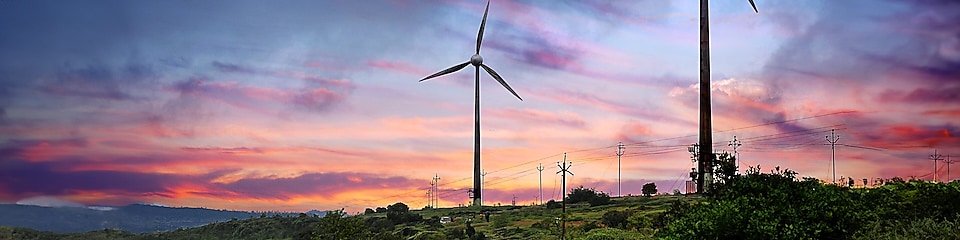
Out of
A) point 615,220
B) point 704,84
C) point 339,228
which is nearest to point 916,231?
point 704,84

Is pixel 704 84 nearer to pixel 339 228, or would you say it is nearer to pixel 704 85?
pixel 704 85

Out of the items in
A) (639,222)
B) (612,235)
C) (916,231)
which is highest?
(916,231)

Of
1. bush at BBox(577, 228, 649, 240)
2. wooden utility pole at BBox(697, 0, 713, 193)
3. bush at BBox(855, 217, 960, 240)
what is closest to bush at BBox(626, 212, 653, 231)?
bush at BBox(577, 228, 649, 240)

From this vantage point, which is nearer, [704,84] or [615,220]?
[704,84]

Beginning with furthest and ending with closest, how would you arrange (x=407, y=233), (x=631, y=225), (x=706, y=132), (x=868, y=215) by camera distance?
(x=407, y=233), (x=631, y=225), (x=706, y=132), (x=868, y=215)

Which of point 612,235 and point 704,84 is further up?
point 704,84

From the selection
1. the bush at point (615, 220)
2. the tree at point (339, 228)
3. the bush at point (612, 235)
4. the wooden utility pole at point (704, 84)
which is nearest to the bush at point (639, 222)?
the bush at point (615, 220)

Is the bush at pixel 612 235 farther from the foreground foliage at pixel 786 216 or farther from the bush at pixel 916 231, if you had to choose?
the bush at pixel 916 231

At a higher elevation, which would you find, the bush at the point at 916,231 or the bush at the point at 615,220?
the bush at the point at 916,231

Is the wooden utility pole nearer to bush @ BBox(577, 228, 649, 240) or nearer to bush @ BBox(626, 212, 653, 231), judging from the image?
bush @ BBox(577, 228, 649, 240)

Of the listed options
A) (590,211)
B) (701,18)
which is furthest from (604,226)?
(701,18)

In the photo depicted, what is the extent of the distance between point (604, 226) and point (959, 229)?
279 feet

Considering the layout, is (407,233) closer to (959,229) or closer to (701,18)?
(701,18)

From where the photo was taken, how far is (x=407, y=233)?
577 feet
